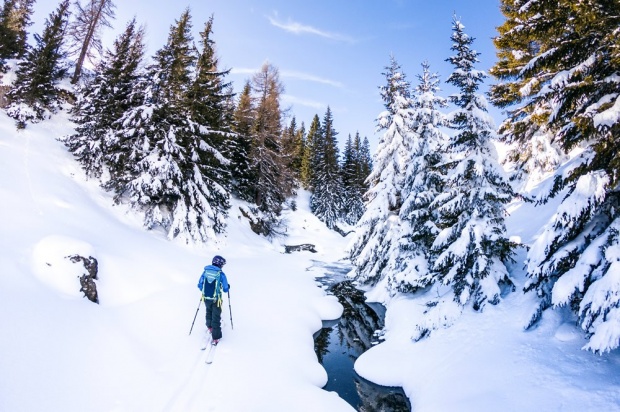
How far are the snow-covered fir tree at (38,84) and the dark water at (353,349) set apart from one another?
21.9 meters

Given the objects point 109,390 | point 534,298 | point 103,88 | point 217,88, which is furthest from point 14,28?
point 534,298

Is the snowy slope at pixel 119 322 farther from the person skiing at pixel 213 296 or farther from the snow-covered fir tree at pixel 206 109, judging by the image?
the snow-covered fir tree at pixel 206 109

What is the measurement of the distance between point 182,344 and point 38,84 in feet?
78.8

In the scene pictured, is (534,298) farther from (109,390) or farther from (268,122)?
(268,122)

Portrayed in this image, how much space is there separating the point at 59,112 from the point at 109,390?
86.3 feet

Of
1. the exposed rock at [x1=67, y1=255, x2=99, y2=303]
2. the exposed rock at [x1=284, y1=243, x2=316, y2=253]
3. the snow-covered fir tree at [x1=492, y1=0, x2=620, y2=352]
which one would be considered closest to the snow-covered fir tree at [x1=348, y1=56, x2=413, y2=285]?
the snow-covered fir tree at [x1=492, y1=0, x2=620, y2=352]

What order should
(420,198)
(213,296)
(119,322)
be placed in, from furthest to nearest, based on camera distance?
1. (420,198)
2. (213,296)
3. (119,322)

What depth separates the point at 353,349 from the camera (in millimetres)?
11336

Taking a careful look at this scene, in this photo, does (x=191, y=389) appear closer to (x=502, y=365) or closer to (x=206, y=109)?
(x=502, y=365)

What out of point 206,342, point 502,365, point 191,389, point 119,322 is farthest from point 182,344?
point 502,365

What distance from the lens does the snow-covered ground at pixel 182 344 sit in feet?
17.9

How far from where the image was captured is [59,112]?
78.3ft

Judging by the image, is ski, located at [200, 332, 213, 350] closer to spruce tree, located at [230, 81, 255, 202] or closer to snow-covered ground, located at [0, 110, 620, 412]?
snow-covered ground, located at [0, 110, 620, 412]

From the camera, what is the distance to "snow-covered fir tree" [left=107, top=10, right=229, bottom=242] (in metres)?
17.2
